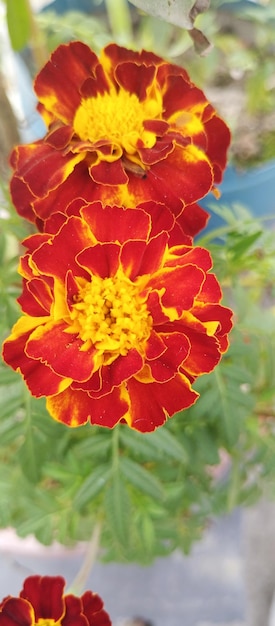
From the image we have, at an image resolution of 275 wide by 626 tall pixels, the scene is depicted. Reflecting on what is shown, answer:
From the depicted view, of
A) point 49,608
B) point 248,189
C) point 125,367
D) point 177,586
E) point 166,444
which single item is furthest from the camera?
point 177,586

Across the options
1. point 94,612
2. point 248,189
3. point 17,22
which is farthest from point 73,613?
point 248,189

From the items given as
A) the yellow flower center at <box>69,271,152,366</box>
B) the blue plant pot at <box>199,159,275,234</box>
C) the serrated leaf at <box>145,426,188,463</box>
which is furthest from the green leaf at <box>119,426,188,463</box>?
the blue plant pot at <box>199,159,275,234</box>

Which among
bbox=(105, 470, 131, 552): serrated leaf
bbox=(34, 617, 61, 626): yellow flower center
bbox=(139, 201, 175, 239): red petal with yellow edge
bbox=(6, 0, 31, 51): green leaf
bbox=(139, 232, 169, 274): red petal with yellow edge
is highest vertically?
bbox=(6, 0, 31, 51): green leaf

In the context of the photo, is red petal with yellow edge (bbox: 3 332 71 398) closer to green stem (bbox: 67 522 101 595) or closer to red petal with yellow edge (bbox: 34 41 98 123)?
red petal with yellow edge (bbox: 34 41 98 123)

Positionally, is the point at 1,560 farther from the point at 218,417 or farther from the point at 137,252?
the point at 137,252

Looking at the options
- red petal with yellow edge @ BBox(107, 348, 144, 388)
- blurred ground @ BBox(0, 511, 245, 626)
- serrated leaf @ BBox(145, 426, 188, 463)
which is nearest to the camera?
red petal with yellow edge @ BBox(107, 348, 144, 388)

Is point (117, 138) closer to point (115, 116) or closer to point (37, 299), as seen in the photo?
point (115, 116)

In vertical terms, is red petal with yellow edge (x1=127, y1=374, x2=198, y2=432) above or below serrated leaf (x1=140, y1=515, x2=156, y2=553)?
above
